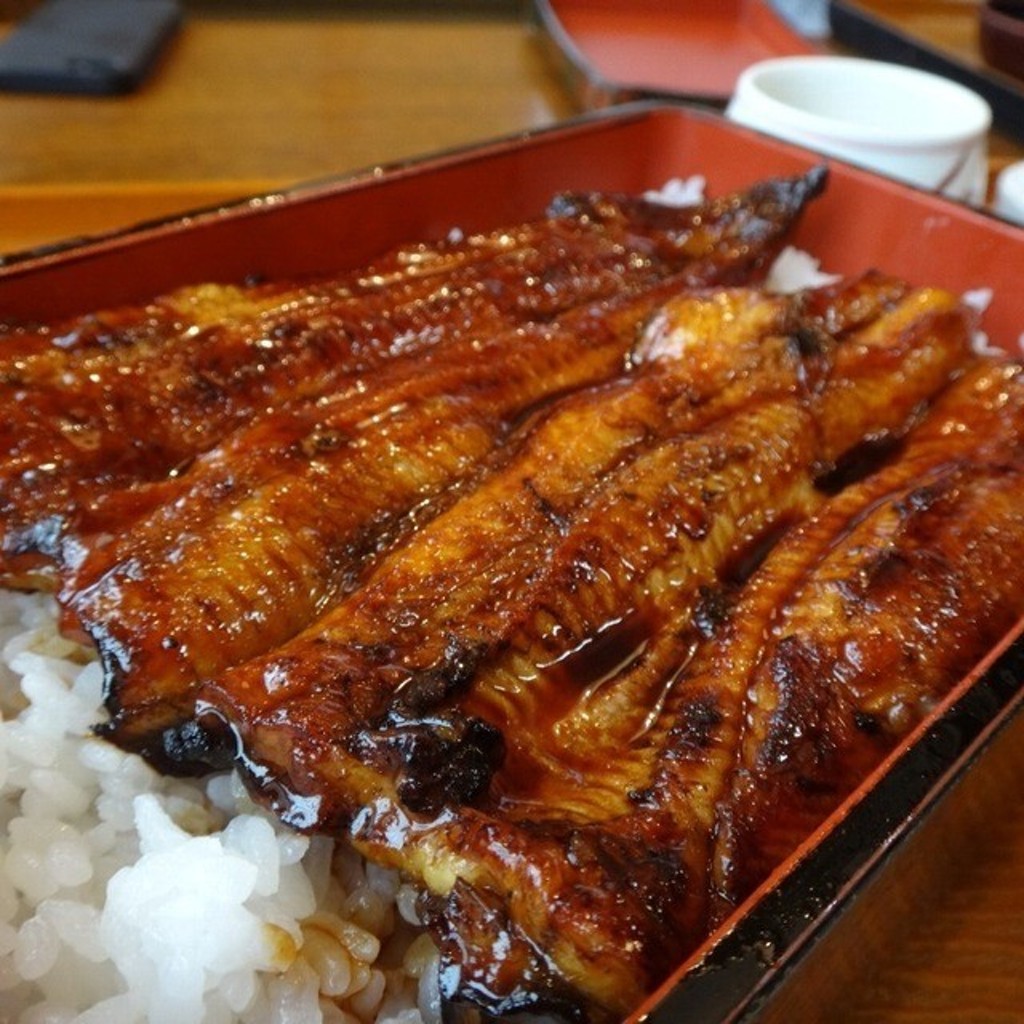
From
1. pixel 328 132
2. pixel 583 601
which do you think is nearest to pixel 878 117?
pixel 328 132

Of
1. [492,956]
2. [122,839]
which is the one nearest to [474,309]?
[122,839]

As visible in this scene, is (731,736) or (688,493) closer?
(731,736)

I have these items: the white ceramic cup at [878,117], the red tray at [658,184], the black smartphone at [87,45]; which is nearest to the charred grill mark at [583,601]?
the red tray at [658,184]

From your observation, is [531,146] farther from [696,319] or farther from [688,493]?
[688,493]

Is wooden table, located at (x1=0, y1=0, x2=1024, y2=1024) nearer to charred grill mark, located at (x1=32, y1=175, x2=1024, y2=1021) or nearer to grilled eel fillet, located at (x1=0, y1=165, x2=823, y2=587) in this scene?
charred grill mark, located at (x1=32, y1=175, x2=1024, y2=1021)

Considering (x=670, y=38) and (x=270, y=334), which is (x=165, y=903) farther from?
(x=670, y=38)
